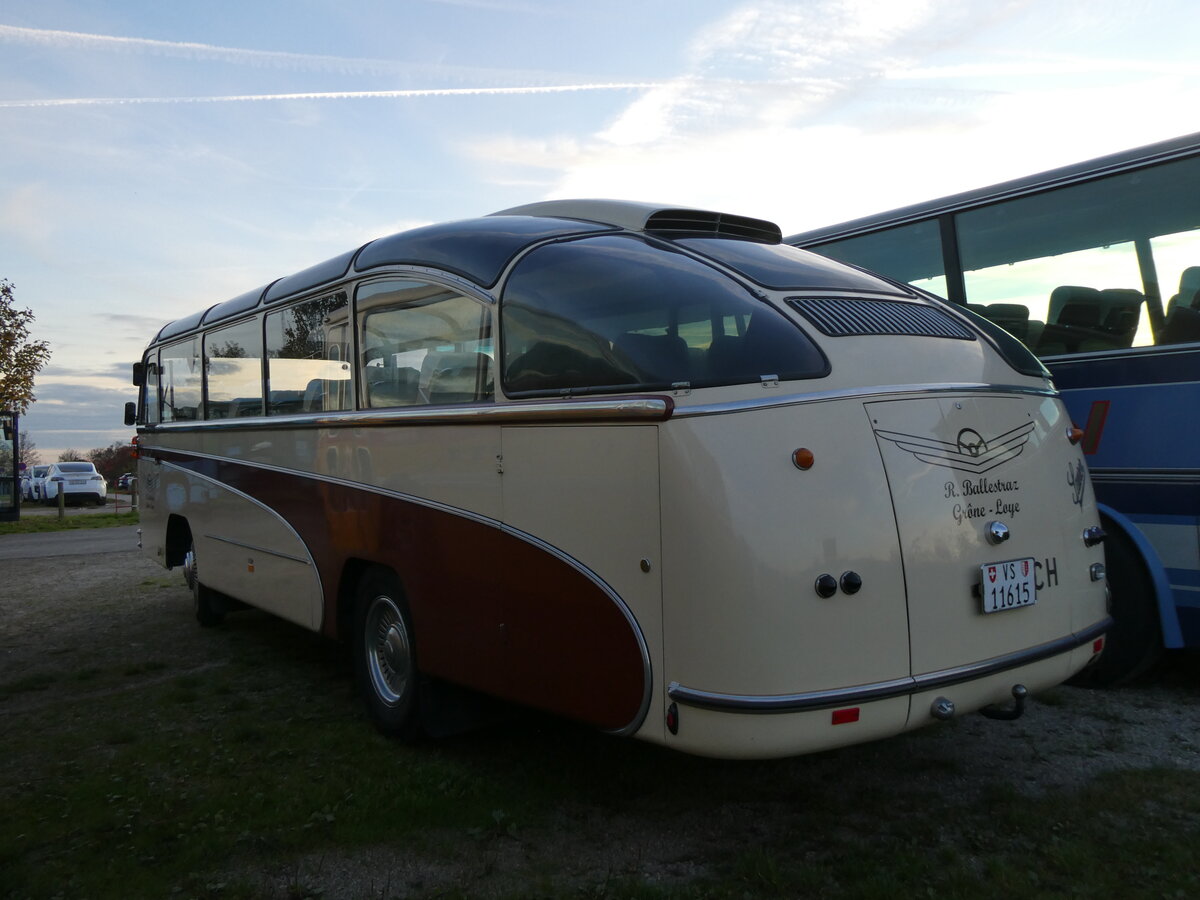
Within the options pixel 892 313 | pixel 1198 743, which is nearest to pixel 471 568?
pixel 892 313

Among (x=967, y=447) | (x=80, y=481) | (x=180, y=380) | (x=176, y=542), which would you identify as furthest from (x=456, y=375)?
(x=80, y=481)

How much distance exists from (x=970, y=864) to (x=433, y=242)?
3720 millimetres

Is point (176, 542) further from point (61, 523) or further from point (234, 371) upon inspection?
point (61, 523)

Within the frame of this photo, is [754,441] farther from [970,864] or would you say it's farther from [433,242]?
[433,242]

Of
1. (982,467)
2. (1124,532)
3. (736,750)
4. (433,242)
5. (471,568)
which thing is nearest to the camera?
(736,750)

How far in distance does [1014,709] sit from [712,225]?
2.66m

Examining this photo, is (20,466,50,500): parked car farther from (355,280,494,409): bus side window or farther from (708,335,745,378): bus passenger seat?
(708,335,745,378): bus passenger seat

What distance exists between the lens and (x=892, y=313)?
4316 millimetres

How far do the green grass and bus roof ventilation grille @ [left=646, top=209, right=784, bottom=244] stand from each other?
1858 centimetres

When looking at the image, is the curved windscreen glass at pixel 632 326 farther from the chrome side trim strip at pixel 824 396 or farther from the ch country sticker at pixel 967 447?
the ch country sticker at pixel 967 447

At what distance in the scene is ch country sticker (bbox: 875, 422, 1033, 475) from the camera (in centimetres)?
373

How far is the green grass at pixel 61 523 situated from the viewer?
21.6 meters

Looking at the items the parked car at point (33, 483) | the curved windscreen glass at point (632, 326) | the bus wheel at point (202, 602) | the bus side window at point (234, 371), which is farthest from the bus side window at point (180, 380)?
the parked car at point (33, 483)

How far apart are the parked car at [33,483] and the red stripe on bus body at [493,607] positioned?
3593cm
